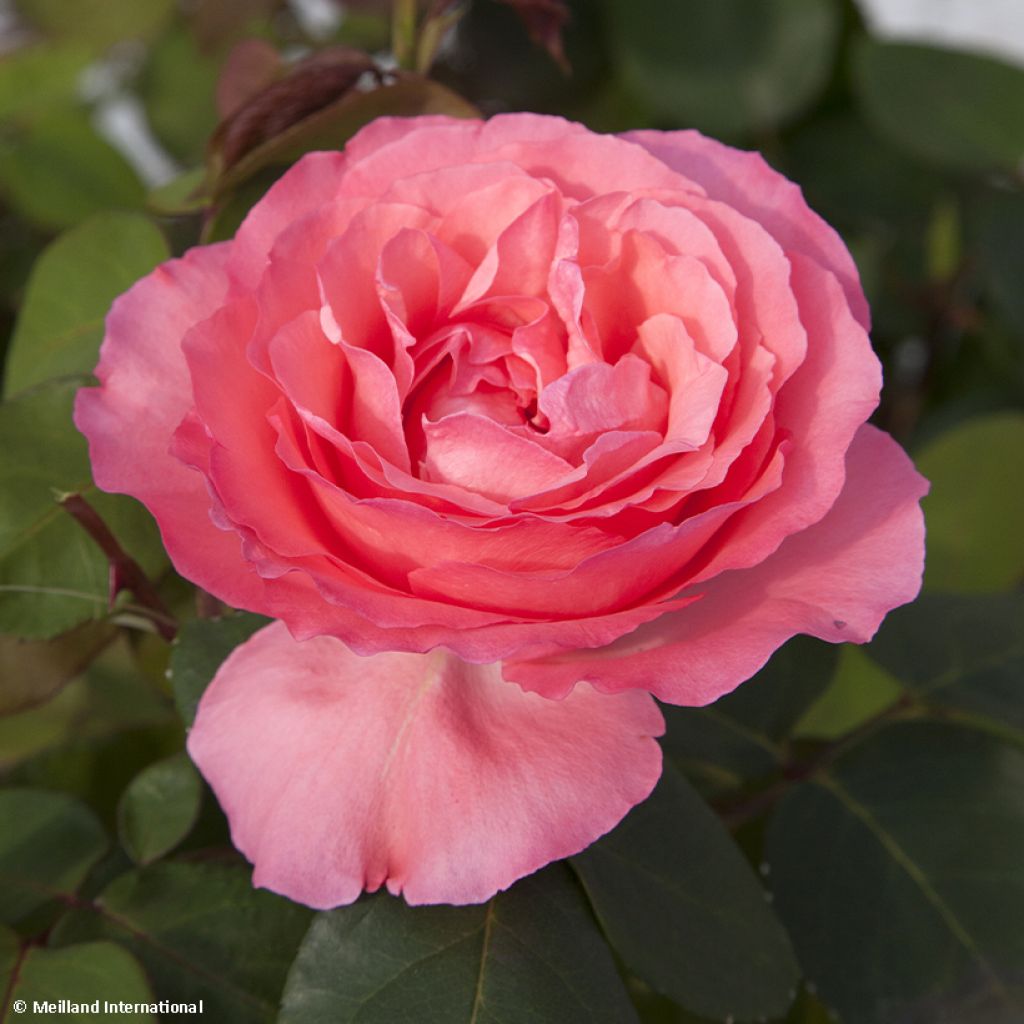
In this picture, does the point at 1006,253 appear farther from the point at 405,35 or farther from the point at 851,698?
the point at 405,35

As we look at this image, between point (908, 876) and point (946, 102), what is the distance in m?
0.52

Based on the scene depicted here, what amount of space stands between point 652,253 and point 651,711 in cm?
12

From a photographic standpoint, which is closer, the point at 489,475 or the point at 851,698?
the point at 489,475

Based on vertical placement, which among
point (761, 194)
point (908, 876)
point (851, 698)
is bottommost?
point (851, 698)

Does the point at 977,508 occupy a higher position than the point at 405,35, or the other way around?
the point at 405,35

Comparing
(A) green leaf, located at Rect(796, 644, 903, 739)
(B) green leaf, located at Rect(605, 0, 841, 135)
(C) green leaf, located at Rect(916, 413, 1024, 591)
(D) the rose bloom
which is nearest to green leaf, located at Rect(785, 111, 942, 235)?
(B) green leaf, located at Rect(605, 0, 841, 135)

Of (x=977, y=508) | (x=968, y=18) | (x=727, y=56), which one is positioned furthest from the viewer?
(x=968, y=18)

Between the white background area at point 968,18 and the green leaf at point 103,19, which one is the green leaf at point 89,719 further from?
the white background area at point 968,18

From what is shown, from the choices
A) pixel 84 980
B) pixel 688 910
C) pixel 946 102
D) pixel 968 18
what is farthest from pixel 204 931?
→ pixel 968 18

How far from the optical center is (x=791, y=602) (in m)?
0.28

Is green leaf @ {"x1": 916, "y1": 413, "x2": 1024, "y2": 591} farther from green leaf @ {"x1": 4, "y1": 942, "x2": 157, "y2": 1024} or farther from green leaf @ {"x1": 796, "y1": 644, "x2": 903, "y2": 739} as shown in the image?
green leaf @ {"x1": 4, "y1": 942, "x2": 157, "y2": 1024}

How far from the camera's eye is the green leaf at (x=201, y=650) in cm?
33

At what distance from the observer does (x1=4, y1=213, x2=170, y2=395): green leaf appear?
0.42m

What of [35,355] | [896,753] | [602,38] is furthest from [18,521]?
[602,38]
